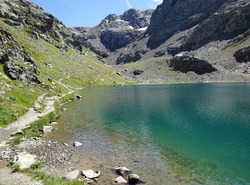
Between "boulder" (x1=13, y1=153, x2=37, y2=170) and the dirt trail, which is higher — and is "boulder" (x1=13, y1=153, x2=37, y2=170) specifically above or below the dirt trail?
below

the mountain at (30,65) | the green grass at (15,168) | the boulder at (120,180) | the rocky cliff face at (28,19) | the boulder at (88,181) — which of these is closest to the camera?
the green grass at (15,168)

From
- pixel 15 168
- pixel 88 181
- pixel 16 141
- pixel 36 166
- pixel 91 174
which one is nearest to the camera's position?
pixel 15 168

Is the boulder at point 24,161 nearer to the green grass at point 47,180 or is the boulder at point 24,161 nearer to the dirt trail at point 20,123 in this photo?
the green grass at point 47,180

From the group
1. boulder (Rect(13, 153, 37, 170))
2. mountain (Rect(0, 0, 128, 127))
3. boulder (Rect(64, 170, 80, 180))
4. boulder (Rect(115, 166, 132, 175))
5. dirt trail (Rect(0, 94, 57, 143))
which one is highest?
mountain (Rect(0, 0, 128, 127))

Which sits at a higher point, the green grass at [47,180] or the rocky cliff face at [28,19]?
the rocky cliff face at [28,19]

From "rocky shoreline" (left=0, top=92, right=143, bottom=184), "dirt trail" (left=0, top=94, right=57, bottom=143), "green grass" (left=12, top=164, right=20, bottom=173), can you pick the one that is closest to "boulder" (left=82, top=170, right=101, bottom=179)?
"rocky shoreline" (left=0, top=92, right=143, bottom=184)

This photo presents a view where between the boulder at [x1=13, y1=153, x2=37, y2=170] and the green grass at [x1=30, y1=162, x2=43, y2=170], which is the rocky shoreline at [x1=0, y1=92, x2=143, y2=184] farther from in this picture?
the green grass at [x1=30, y1=162, x2=43, y2=170]

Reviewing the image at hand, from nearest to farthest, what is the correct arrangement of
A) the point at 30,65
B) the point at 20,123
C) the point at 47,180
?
the point at 47,180
the point at 20,123
the point at 30,65

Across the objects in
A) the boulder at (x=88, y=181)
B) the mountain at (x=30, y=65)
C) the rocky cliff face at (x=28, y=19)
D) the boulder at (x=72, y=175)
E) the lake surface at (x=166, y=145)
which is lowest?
the lake surface at (x=166, y=145)

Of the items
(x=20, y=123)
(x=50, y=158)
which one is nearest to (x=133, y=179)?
(x=50, y=158)

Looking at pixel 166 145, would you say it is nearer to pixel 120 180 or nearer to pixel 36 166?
pixel 120 180

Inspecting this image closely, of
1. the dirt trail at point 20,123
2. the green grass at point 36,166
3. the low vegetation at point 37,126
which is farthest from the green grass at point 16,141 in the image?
the green grass at point 36,166

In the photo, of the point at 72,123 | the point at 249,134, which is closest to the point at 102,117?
the point at 72,123

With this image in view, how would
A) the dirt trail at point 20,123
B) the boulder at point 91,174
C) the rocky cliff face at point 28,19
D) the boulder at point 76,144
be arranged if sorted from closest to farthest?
the boulder at point 91,174
the dirt trail at point 20,123
the boulder at point 76,144
the rocky cliff face at point 28,19
